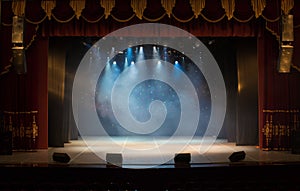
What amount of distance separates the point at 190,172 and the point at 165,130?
10.8m

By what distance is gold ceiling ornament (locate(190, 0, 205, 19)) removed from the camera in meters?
8.99

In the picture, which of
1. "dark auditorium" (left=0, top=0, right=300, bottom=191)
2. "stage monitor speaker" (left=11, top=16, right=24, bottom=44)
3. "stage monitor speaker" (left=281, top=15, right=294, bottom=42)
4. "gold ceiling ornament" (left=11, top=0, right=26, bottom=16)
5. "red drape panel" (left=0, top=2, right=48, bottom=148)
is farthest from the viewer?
"red drape panel" (left=0, top=2, right=48, bottom=148)

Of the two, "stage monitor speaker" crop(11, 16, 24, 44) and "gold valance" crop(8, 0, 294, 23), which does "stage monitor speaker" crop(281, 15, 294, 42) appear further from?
"stage monitor speaker" crop(11, 16, 24, 44)

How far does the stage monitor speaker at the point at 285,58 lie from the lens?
335 inches

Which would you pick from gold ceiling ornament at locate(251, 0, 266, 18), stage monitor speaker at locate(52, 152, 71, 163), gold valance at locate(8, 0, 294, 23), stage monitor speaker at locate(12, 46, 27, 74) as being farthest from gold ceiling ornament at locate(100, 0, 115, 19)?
stage monitor speaker at locate(52, 152, 71, 163)

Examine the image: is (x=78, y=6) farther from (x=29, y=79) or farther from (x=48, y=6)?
A: (x=29, y=79)

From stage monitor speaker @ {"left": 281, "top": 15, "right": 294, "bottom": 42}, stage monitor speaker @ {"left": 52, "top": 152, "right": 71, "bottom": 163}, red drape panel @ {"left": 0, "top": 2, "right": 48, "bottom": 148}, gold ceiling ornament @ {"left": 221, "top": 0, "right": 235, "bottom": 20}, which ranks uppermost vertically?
gold ceiling ornament @ {"left": 221, "top": 0, "right": 235, "bottom": 20}

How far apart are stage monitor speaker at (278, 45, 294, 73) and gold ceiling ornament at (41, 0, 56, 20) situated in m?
4.66

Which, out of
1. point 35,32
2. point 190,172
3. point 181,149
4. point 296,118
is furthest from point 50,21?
point 190,172

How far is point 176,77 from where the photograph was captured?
48.0 ft

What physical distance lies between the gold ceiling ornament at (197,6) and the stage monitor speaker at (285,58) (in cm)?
179

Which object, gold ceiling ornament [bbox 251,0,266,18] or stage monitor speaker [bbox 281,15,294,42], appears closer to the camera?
stage monitor speaker [bbox 281,15,294,42]

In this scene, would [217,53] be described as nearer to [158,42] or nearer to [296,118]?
[158,42]

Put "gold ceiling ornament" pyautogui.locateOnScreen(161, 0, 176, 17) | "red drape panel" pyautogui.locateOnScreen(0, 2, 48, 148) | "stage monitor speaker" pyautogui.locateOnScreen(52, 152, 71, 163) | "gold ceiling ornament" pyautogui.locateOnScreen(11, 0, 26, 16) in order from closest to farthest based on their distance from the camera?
Result: 1. "stage monitor speaker" pyautogui.locateOnScreen(52, 152, 71, 163)
2. "gold ceiling ornament" pyautogui.locateOnScreen(161, 0, 176, 17)
3. "gold ceiling ornament" pyautogui.locateOnScreen(11, 0, 26, 16)
4. "red drape panel" pyautogui.locateOnScreen(0, 2, 48, 148)
